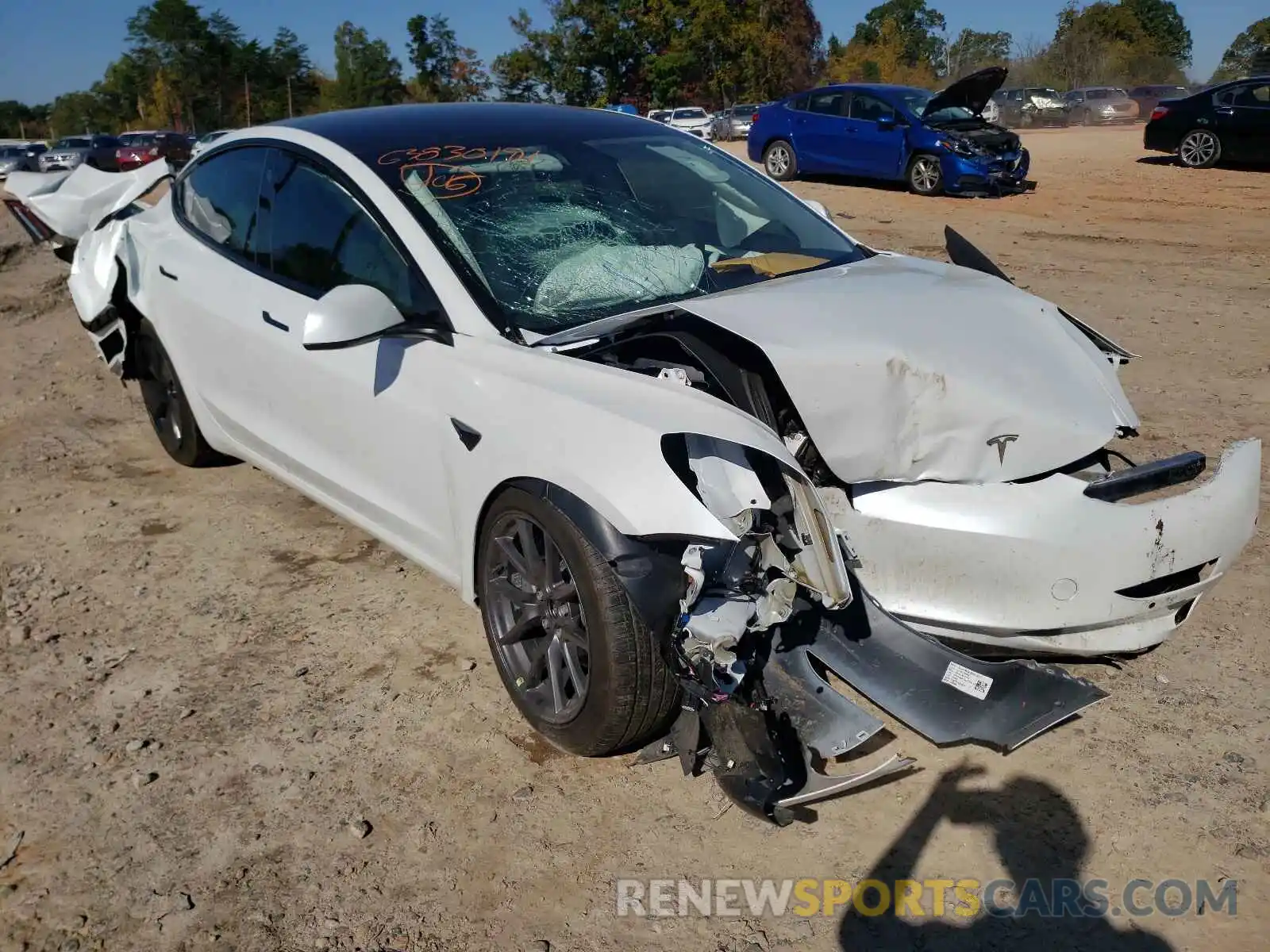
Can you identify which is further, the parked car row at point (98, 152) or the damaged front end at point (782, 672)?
the parked car row at point (98, 152)

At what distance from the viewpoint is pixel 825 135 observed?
15.5 metres

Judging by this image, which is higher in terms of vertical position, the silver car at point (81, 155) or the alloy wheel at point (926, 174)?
the silver car at point (81, 155)

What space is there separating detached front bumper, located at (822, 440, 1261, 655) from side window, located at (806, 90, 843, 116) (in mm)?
13903

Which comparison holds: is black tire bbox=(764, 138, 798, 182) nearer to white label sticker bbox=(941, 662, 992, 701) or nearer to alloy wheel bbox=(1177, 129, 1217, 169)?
alloy wheel bbox=(1177, 129, 1217, 169)

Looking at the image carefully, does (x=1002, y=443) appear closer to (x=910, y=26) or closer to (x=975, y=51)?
(x=975, y=51)

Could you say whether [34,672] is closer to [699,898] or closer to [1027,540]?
[699,898]

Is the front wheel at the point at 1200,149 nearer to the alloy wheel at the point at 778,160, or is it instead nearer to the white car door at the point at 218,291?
the alloy wheel at the point at 778,160

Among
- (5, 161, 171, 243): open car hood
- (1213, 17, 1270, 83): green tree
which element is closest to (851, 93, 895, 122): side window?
(5, 161, 171, 243): open car hood

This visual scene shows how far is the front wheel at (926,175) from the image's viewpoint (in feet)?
46.9

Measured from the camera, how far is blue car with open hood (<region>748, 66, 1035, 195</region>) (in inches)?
555

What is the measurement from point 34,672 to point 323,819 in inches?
56.0

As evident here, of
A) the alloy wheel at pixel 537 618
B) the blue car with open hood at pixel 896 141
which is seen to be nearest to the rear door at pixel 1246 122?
the blue car with open hood at pixel 896 141

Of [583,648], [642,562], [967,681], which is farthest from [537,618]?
[967,681]

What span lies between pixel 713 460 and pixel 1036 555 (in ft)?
2.76
